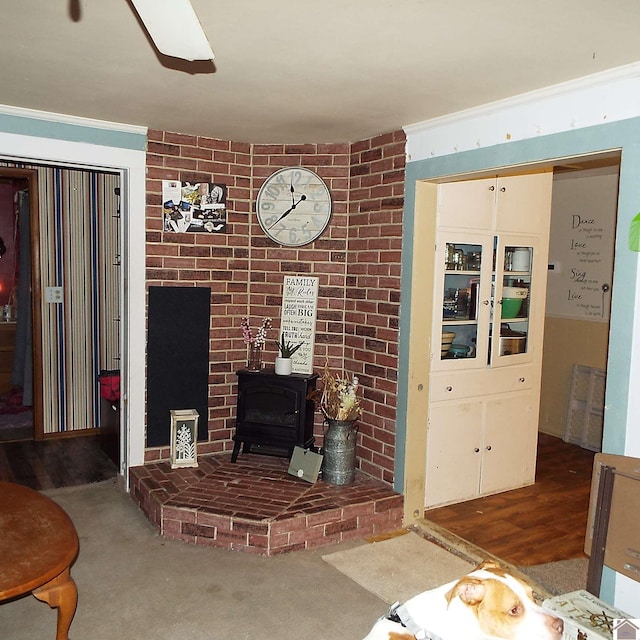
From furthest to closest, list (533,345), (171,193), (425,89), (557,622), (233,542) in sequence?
1. (533,345)
2. (171,193)
3. (233,542)
4. (425,89)
5. (557,622)

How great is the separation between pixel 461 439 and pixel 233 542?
1601mm

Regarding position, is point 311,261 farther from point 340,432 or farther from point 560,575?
point 560,575

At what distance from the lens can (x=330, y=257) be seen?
412cm

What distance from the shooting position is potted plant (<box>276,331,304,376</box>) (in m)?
3.96

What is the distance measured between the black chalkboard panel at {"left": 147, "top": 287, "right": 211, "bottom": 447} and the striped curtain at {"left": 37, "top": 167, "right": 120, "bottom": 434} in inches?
59.7

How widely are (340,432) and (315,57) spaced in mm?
2173

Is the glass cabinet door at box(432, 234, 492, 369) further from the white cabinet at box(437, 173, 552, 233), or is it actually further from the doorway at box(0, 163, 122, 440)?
the doorway at box(0, 163, 122, 440)

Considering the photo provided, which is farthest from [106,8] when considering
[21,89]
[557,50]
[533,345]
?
[533,345]

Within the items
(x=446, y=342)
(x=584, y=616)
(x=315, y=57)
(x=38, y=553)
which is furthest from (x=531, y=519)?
(x=315, y=57)

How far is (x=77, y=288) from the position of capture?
5.20 metres

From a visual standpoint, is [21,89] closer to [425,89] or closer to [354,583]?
[425,89]

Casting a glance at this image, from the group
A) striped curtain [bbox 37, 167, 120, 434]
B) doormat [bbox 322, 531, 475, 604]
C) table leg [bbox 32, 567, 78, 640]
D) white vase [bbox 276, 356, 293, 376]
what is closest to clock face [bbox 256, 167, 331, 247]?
white vase [bbox 276, 356, 293, 376]

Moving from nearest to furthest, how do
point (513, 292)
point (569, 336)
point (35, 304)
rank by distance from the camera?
point (513, 292) < point (35, 304) < point (569, 336)

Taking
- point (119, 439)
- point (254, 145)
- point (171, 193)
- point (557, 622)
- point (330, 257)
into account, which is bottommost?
point (119, 439)
